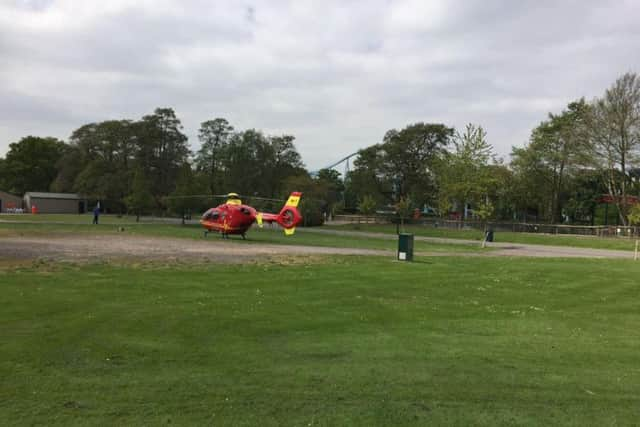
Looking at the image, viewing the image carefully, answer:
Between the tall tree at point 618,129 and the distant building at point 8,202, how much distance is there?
323 feet

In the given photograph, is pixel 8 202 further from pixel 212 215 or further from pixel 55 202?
pixel 212 215

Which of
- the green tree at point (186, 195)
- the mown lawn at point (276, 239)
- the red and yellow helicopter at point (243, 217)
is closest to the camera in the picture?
the mown lawn at point (276, 239)

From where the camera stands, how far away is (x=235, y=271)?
49.4 feet

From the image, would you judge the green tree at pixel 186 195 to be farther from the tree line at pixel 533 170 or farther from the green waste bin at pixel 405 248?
the green waste bin at pixel 405 248

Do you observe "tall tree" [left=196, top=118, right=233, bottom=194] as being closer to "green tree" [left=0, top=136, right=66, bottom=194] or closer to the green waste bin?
"green tree" [left=0, top=136, right=66, bottom=194]

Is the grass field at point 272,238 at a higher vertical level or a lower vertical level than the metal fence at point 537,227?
lower

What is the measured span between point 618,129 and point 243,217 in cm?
3959

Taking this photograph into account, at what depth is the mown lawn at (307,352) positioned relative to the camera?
4.87 meters

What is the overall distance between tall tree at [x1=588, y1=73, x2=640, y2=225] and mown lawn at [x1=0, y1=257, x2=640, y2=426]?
41.4m

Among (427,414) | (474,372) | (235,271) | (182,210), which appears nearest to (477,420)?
(427,414)

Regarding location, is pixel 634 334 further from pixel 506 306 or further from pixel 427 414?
pixel 427 414

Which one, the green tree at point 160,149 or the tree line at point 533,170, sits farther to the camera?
the green tree at point 160,149

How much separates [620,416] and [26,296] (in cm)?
1079

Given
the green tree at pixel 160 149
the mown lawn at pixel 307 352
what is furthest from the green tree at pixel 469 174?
the green tree at pixel 160 149
